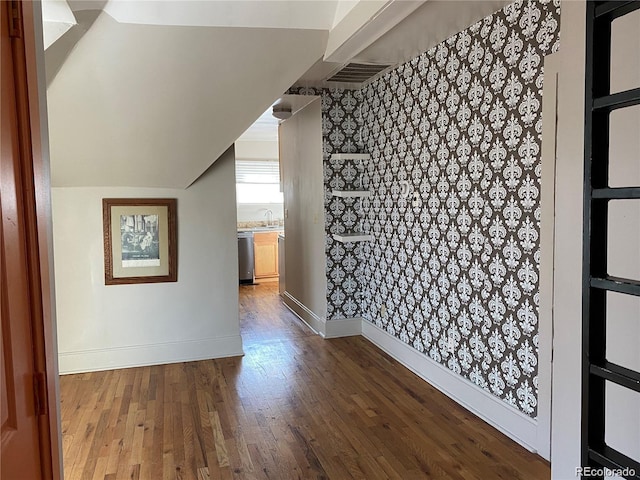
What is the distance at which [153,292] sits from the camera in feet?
13.5

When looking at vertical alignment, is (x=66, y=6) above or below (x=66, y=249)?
above

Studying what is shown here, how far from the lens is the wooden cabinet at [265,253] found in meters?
8.12

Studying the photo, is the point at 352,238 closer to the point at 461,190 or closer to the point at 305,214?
the point at 305,214

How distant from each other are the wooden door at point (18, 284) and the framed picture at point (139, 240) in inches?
118

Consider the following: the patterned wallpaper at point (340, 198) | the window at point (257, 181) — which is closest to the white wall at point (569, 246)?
the patterned wallpaper at point (340, 198)

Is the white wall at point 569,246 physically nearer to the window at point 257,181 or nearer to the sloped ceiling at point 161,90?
the sloped ceiling at point 161,90

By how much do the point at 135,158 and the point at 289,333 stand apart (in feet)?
7.67

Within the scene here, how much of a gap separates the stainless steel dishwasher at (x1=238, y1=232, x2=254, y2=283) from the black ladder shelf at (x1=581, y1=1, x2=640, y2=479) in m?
6.99

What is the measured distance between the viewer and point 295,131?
A: 18.0 feet

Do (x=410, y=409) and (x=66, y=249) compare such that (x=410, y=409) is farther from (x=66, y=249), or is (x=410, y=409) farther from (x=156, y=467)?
(x=66, y=249)

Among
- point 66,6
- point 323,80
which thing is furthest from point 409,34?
point 66,6

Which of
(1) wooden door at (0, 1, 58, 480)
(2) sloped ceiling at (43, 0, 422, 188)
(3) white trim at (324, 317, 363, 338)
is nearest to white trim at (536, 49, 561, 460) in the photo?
(2) sloped ceiling at (43, 0, 422, 188)

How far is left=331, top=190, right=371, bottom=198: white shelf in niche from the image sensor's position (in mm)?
4504

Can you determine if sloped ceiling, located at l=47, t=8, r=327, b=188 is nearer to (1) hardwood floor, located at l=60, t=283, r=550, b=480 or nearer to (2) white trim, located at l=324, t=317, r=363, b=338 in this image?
(1) hardwood floor, located at l=60, t=283, r=550, b=480
